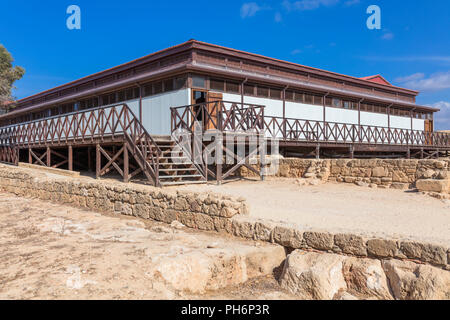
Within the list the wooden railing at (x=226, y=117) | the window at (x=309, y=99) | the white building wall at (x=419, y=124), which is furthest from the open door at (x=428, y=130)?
the wooden railing at (x=226, y=117)

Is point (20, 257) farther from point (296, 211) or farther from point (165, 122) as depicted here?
point (165, 122)

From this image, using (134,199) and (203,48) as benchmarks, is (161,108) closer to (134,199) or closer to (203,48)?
(203,48)

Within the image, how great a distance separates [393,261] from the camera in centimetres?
393

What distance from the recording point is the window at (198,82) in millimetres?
14555

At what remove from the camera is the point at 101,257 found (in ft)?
13.3

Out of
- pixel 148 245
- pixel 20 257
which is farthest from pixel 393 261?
pixel 20 257

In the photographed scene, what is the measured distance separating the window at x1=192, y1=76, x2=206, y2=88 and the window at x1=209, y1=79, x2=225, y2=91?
37 cm

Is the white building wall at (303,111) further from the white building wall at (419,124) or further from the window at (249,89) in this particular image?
the white building wall at (419,124)

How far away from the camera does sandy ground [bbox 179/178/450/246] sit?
207 inches

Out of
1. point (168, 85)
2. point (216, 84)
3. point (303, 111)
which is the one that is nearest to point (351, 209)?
point (216, 84)
